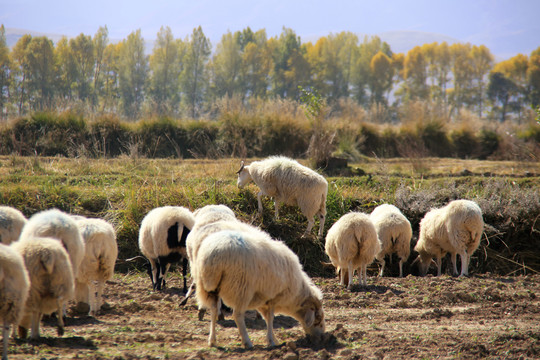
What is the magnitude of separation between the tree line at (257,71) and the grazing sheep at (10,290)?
3643cm

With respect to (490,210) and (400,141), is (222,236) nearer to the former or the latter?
(490,210)

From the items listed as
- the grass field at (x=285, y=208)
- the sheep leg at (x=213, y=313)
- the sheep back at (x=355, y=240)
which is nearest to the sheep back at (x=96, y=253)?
the sheep leg at (x=213, y=313)

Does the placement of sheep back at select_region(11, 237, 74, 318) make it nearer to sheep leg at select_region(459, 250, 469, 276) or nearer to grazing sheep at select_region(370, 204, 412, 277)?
grazing sheep at select_region(370, 204, 412, 277)

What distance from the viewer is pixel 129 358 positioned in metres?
4.75

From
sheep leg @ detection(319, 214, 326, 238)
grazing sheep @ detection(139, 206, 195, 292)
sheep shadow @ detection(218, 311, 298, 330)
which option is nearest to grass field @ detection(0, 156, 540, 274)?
sheep leg @ detection(319, 214, 326, 238)

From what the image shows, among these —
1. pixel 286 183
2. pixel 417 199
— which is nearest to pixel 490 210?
pixel 417 199

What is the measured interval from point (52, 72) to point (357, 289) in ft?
131

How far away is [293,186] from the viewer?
33.0 feet

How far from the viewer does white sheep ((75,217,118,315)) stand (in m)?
6.46

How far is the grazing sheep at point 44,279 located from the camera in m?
4.98

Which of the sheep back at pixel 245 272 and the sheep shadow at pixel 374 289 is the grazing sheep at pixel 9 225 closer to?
the sheep back at pixel 245 272

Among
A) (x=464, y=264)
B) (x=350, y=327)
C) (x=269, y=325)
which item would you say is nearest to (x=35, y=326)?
(x=269, y=325)

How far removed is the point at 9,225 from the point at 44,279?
1.86 metres

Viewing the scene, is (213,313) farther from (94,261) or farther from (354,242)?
(354,242)
